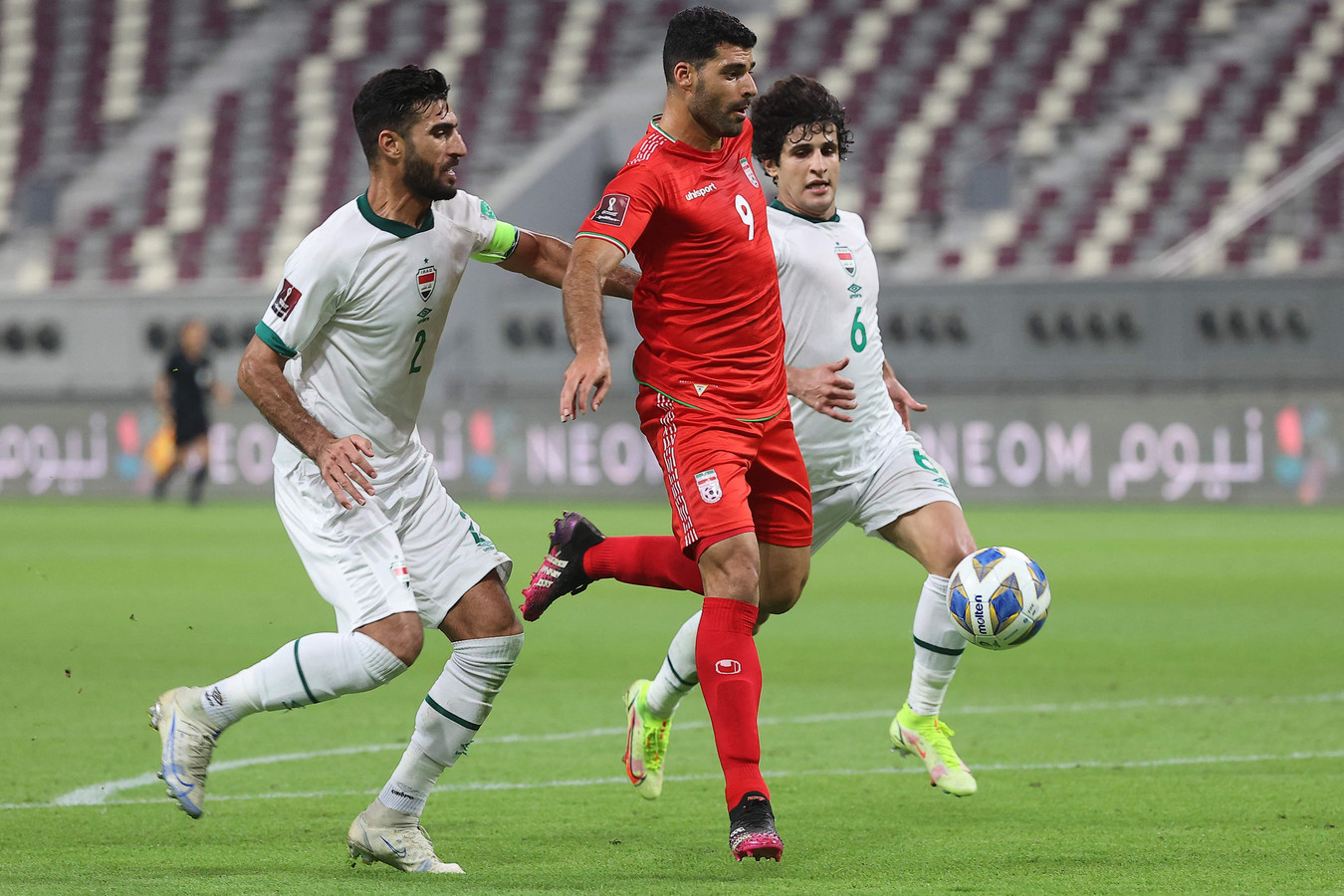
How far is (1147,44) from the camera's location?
76.7ft

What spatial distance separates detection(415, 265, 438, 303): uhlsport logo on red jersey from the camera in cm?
437

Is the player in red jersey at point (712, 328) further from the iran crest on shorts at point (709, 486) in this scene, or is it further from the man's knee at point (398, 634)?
the man's knee at point (398, 634)

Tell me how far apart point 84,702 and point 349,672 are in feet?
11.1

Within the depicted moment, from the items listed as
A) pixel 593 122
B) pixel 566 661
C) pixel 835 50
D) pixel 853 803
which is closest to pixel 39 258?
pixel 593 122

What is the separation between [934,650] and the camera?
543 centimetres

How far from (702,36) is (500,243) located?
741 millimetres

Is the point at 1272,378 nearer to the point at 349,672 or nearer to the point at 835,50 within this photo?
the point at 835,50

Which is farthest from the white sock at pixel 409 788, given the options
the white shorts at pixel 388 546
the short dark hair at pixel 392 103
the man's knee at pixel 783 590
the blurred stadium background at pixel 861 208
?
the blurred stadium background at pixel 861 208

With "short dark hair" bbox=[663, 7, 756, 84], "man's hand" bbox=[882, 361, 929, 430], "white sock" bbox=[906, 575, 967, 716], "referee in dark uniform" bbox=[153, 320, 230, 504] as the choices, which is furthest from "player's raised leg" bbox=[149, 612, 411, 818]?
"referee in dark uniform" bbox=[153, 320, 230, 504]

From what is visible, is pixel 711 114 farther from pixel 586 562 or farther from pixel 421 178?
pixel 586 562

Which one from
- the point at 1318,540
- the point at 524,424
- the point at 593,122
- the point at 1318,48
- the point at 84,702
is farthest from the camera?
the point at 593,122

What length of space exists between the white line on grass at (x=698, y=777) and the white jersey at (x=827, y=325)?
39.6 inches

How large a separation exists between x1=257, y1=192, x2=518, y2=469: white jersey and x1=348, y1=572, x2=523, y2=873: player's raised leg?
0.46m

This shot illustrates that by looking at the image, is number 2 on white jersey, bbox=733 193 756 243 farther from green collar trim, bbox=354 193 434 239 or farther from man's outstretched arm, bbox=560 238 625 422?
green collar trim, bbox=354 193 434 239
